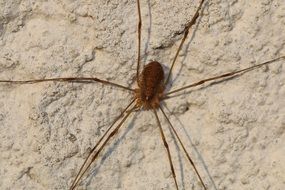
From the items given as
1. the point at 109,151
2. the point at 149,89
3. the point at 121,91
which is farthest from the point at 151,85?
the point at 109,151

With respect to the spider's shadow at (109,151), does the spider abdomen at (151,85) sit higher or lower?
higher

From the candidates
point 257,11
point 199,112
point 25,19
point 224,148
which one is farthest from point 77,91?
point 257,11

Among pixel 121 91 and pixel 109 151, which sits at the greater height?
pixel 121 91

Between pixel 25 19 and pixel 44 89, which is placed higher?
pixel 25 19

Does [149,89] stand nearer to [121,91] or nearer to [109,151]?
[121,91]

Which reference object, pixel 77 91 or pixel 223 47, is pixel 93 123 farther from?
pixel 223 47

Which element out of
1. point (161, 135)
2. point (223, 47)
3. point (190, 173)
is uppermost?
point (223, 47)
